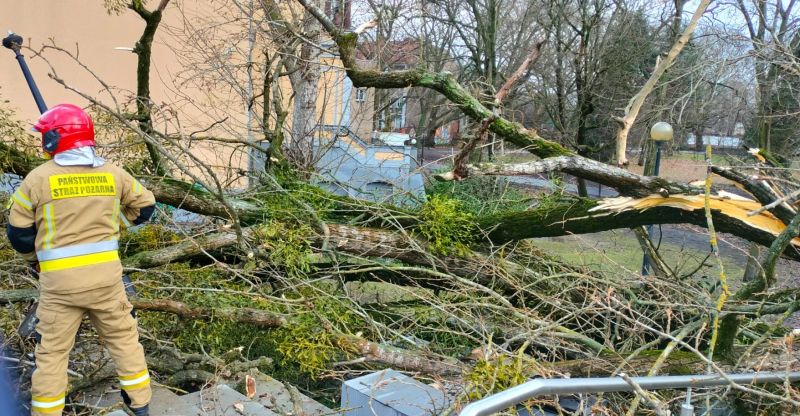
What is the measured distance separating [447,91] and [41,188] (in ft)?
9.92

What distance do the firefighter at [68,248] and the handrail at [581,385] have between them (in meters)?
2.33

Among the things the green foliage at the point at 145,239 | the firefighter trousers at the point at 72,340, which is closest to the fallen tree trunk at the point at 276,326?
the firefighter trousers at the point at 72,340

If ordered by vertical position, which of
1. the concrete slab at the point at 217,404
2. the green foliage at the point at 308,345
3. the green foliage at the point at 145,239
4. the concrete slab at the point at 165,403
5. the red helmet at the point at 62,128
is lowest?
the concrete slab at the point at 165,403

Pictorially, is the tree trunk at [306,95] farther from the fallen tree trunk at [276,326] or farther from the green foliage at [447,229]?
the fallen tree trunk at [276,326]

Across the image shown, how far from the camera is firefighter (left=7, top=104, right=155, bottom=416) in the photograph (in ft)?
9.72

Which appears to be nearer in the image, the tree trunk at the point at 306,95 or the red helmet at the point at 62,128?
the red helmet at the point at 62,128

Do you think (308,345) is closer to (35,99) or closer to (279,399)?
(279,399)

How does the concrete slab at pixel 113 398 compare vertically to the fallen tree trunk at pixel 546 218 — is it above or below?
below

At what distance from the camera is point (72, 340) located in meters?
3.12

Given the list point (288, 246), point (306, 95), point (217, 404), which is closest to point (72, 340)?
point (217, 404)

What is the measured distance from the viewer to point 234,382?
12.6ft

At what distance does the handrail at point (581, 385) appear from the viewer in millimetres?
1641

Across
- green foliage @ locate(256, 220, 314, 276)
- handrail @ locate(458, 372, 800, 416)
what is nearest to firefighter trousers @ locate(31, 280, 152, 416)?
green foliage @ locate(256, 220, 314, 276)

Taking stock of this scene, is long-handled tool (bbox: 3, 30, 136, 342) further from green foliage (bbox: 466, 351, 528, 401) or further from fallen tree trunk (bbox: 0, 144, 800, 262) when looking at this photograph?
green foliage (bbox: 466, 351, 528, 401)
